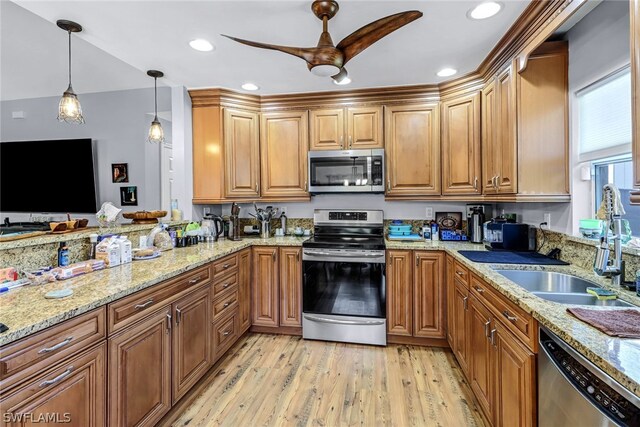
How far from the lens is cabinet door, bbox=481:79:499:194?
7.69 ft

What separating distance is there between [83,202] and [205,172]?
1974 millimetres

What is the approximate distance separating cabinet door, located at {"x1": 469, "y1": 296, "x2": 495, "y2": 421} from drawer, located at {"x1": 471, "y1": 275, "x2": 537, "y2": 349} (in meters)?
0.08

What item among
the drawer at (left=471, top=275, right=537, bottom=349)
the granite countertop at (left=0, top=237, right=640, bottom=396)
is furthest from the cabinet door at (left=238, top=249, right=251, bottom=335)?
the drawer at (left=471, top=275, right=537, bottom=349)

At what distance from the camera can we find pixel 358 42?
165cm

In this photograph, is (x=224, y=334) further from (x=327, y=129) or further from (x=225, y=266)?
(x=327, y=129)

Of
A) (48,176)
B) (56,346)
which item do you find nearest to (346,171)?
(56,346)

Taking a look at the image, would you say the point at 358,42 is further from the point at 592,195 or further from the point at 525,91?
the point at 592,195

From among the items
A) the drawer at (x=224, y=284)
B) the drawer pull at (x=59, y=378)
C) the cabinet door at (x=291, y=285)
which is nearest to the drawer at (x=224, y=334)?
the drawer at (x=224, y=284)

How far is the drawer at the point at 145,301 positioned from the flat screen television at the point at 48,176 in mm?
2765

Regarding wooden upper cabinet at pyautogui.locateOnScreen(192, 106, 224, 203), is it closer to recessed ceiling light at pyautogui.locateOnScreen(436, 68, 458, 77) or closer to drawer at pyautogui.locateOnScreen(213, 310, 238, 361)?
drawer at pyautogui.locateOnScreen(213, 310, 238, 361)

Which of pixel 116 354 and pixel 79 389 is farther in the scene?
pixel 116 354

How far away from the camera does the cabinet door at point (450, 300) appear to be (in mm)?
2371

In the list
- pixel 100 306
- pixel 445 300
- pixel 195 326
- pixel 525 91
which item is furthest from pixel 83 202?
pixel 525 91

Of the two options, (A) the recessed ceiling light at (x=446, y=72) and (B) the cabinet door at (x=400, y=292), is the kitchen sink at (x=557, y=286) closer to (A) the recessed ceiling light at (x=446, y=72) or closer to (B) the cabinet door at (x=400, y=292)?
(B) the cabinet door at (x=400, y=292)
